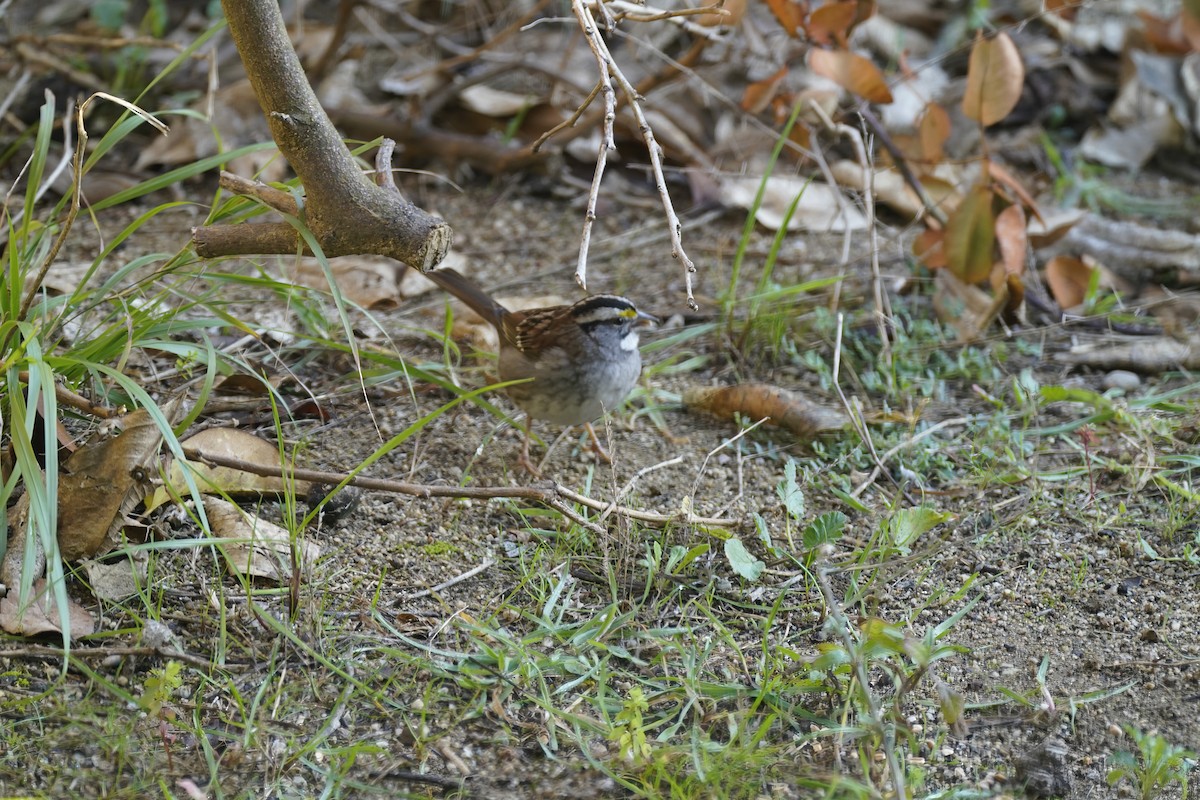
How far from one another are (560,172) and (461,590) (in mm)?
3420

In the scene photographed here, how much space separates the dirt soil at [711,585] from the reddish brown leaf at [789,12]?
1.32 meters

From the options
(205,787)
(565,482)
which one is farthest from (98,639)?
(565,482)

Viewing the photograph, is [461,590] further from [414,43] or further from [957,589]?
[414,43]

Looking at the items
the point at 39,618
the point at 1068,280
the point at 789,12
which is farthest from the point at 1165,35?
the point at 39,618

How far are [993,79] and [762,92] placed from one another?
3.22 ft

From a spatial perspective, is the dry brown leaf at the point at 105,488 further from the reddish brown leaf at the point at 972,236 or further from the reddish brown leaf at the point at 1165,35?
the reddish brown leaf at the point at 1165,35

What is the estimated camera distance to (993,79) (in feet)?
16.3

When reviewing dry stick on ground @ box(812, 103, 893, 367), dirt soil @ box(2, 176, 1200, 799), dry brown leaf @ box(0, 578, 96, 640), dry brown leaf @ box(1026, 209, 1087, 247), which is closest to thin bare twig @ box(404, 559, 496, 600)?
dirt soil @ box(2, 176, 1200, 799)

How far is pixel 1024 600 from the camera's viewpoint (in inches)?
139

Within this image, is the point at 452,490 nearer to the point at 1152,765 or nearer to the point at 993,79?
the point at 1152,765

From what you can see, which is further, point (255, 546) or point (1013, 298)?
point (1013, 298)

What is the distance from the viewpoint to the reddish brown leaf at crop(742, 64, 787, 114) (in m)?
5.28

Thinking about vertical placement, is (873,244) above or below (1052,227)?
above

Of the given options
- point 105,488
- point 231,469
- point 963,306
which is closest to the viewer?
point 105,488
